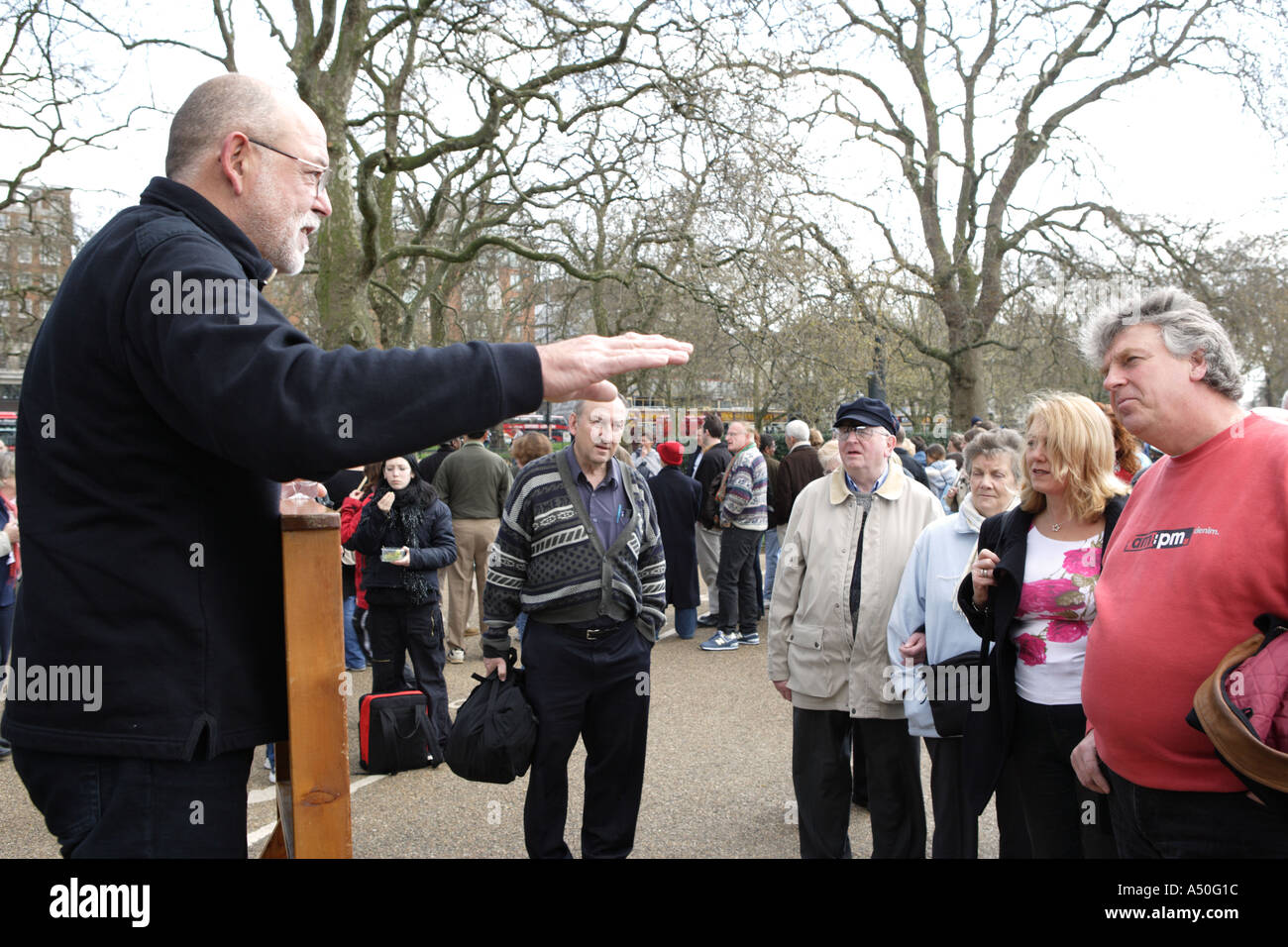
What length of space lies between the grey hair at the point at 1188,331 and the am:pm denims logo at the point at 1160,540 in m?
0.41

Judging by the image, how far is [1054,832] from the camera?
3.28m

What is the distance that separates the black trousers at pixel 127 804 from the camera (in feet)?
4.64

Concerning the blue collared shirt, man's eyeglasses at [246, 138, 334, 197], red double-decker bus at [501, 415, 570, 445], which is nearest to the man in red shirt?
man's eyeglasses at [246, 138, 334, 197]

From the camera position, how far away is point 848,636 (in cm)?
411

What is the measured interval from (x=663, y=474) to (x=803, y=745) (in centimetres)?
563

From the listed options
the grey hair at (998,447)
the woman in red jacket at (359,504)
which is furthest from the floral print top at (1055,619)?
the woman in red jacket at (359,504)

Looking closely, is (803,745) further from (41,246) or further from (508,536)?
(41,246)

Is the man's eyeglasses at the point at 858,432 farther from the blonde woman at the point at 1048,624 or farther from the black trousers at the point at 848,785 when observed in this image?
the black trousers at the point at 848,785

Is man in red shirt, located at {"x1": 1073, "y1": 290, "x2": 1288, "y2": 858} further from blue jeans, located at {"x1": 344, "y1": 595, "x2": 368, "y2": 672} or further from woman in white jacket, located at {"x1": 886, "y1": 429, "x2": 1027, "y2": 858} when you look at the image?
blue jeans, located at {"x1": 344, "y1": 595, "x2": 368, "y2": 672}

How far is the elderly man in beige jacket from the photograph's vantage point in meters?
3.98

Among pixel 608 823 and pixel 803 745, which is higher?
pixel 803 745

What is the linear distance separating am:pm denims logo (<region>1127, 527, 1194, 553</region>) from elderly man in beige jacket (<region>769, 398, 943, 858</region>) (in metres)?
1.68

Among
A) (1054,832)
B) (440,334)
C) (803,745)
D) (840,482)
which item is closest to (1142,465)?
(840,482)

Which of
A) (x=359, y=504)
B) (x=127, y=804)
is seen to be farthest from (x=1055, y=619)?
(x=359, y=504)
